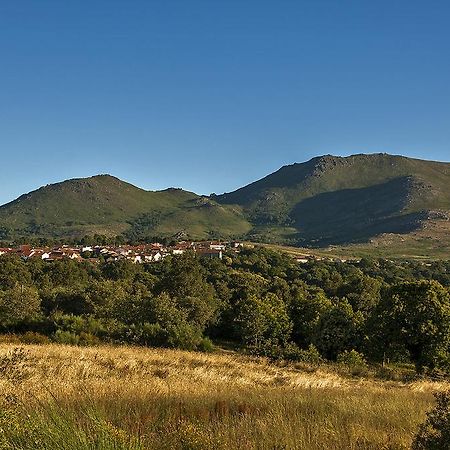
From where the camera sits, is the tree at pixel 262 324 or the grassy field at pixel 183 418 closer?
the grassy field at pixel 183 418

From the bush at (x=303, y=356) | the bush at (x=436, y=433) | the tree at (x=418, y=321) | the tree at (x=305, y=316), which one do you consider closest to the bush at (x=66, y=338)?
the bush at (x=303, y=356)

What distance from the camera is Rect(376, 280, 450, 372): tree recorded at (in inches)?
1276

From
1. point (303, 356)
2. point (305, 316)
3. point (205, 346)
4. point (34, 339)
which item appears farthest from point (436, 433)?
point (305, 316)

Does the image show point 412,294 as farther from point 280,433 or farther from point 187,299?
point 280,433

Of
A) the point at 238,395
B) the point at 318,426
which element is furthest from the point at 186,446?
the point at 238,395

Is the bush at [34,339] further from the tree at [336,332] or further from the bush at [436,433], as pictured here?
the bush at [436,433]

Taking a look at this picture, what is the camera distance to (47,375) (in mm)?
12023

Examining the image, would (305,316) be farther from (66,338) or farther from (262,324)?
(66,338)

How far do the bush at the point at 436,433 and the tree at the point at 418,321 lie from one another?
93.8 ft

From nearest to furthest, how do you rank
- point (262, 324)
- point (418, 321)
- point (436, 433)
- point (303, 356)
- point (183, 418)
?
point (436, 433) → point (183, 418) → point (303, 356) → point (418, 321) → point (262, 324)

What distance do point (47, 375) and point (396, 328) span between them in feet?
89.3

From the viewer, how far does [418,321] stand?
33469 mm

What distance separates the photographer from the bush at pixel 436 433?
5246 mm

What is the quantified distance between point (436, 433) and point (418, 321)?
30.2 meters
